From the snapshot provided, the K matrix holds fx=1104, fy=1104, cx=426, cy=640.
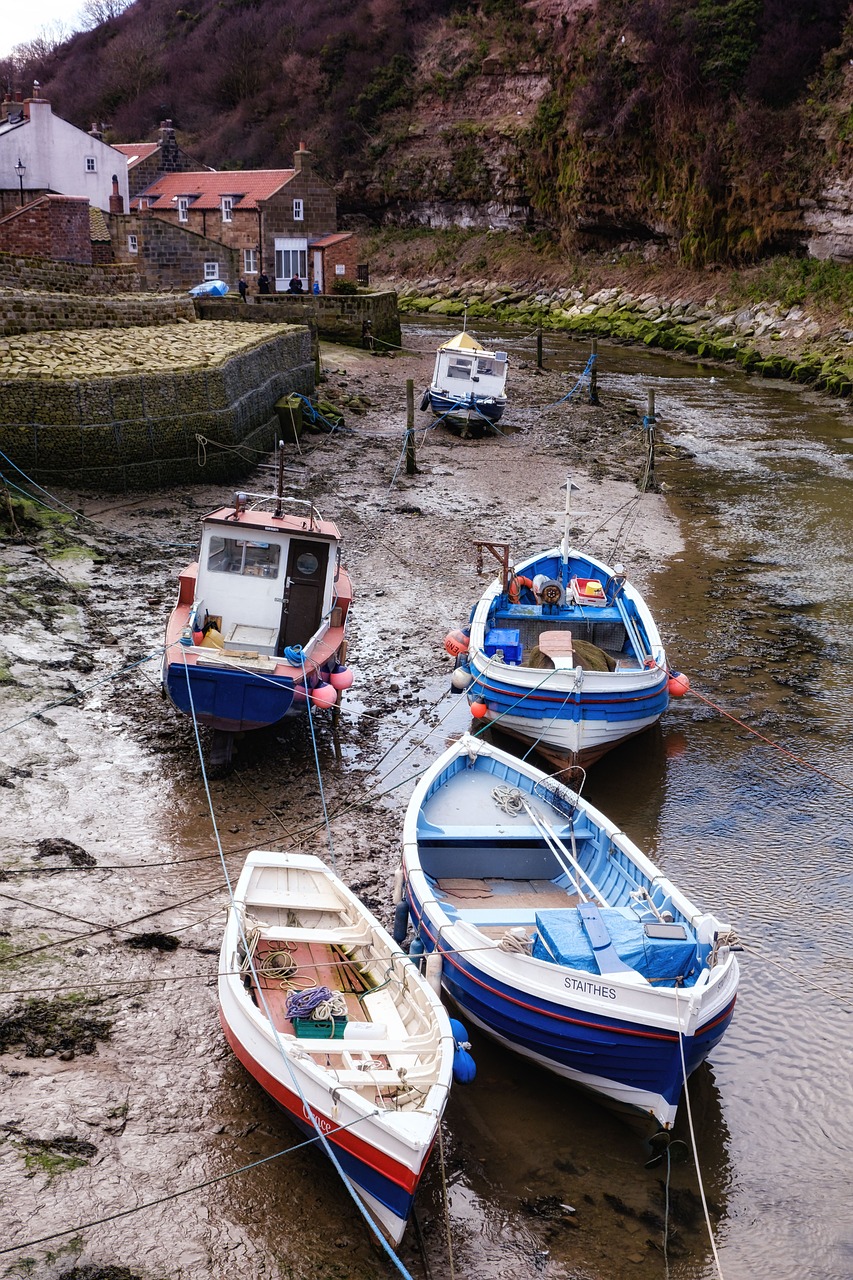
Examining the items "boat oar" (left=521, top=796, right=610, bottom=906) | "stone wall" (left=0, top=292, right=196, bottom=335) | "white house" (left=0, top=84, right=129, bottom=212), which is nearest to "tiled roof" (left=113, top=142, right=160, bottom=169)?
"white house" (left=0, top=84, right=129, bottom=212)

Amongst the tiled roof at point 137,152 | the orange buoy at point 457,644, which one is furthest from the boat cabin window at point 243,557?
the tiled roof at point 137,152

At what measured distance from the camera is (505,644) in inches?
497

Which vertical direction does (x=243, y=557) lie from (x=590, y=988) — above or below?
above

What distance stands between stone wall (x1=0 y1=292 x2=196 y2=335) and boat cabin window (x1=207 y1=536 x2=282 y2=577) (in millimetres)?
11362

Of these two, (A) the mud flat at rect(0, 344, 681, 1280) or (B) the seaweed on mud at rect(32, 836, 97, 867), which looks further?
(B) the seaweed on mud at rect(32, 836, 97, 867)

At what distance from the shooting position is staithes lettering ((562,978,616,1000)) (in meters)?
6.98

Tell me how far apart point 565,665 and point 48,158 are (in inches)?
1340

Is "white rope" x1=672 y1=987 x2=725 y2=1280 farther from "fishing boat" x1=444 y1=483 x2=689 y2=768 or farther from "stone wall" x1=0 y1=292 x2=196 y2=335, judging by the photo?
"stone wall" x1=0 y1=292 x2=196 y2=335

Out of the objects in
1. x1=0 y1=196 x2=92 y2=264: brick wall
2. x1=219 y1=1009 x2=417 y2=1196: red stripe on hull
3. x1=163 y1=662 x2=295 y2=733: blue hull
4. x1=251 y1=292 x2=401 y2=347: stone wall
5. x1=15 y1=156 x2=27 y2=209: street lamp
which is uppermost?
x1=15 y1=156 x2=27 y2=209: street lamp

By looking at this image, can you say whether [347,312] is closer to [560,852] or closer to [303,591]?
[303,591]

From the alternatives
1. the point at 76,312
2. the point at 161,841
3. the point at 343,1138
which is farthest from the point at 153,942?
the point at 76,312

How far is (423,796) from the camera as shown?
377 inches

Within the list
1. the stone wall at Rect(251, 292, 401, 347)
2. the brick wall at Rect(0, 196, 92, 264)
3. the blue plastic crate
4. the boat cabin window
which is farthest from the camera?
the stone wall at Rect(251, 292, 401, 347)

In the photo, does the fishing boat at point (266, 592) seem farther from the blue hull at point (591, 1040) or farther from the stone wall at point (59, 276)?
the stone wall at point (59, 276)
